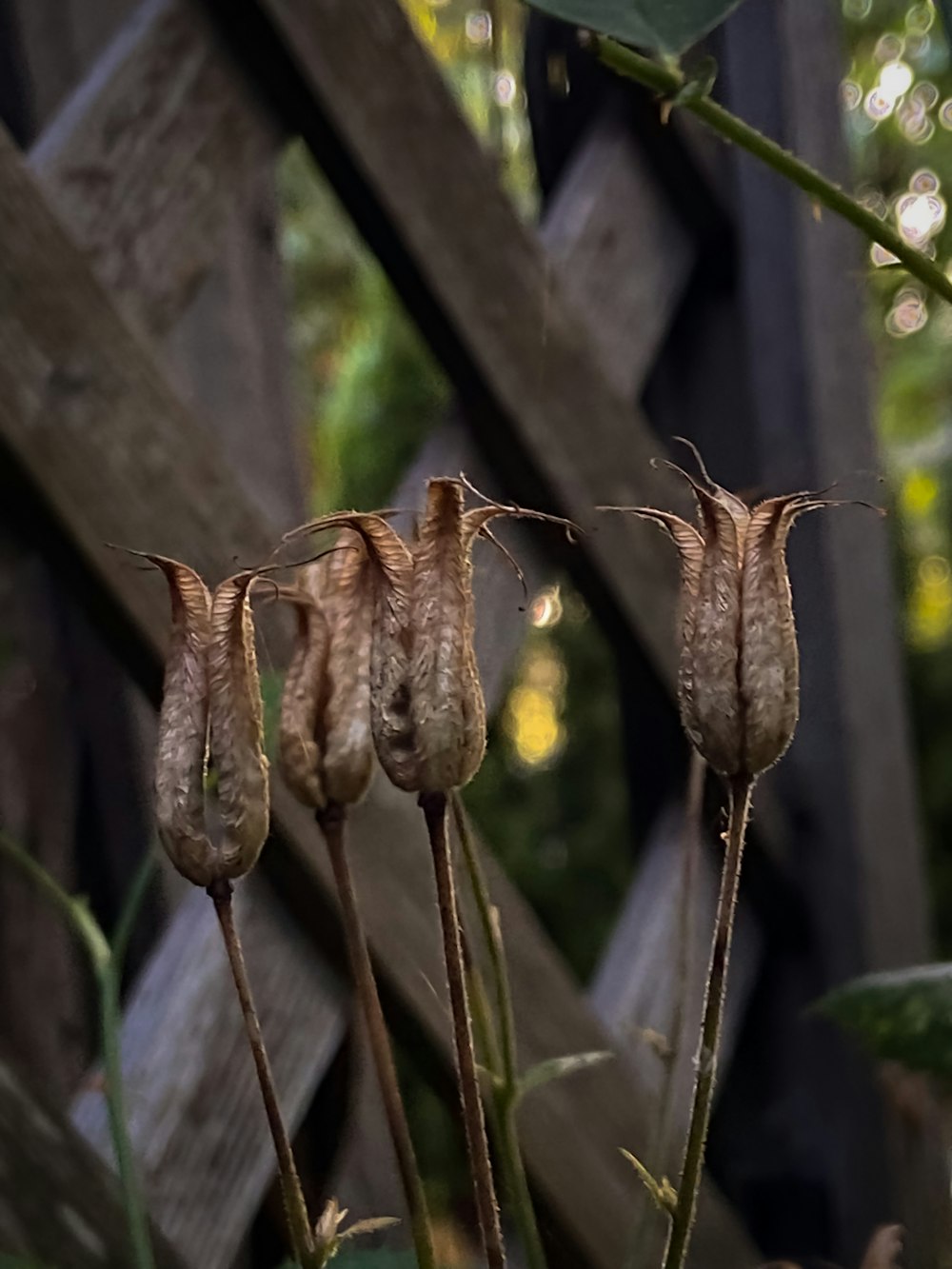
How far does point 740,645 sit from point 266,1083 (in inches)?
4.7

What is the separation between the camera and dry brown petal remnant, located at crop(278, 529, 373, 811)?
244mm

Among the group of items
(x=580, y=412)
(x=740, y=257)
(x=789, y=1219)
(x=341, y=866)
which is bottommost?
(x=789, y=1219)

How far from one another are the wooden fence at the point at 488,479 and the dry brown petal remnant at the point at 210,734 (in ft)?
0.36

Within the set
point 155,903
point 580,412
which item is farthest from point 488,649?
point 155,903

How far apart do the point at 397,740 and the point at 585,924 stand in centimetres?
93

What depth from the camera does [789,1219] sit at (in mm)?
776

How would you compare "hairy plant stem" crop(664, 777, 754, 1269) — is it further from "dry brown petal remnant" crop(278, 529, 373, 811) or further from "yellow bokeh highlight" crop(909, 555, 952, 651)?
"yellow bokeh highlight" crop(909, 555, 952, 651)

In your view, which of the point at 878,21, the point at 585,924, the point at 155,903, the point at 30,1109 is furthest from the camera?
the point at 878,21

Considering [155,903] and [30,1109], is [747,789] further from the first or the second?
[155,903]

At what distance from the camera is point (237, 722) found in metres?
0.23

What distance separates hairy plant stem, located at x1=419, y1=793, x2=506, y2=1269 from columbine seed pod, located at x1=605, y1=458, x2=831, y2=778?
1.9 inches

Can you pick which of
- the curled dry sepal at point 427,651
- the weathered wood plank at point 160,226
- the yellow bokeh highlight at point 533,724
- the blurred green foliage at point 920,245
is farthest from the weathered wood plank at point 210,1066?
the yellow bokeh highlight at point 533,724

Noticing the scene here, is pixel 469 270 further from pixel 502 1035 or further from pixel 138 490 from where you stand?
pixel 502 1035

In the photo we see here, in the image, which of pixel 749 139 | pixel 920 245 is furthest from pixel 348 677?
pixel 920 245
